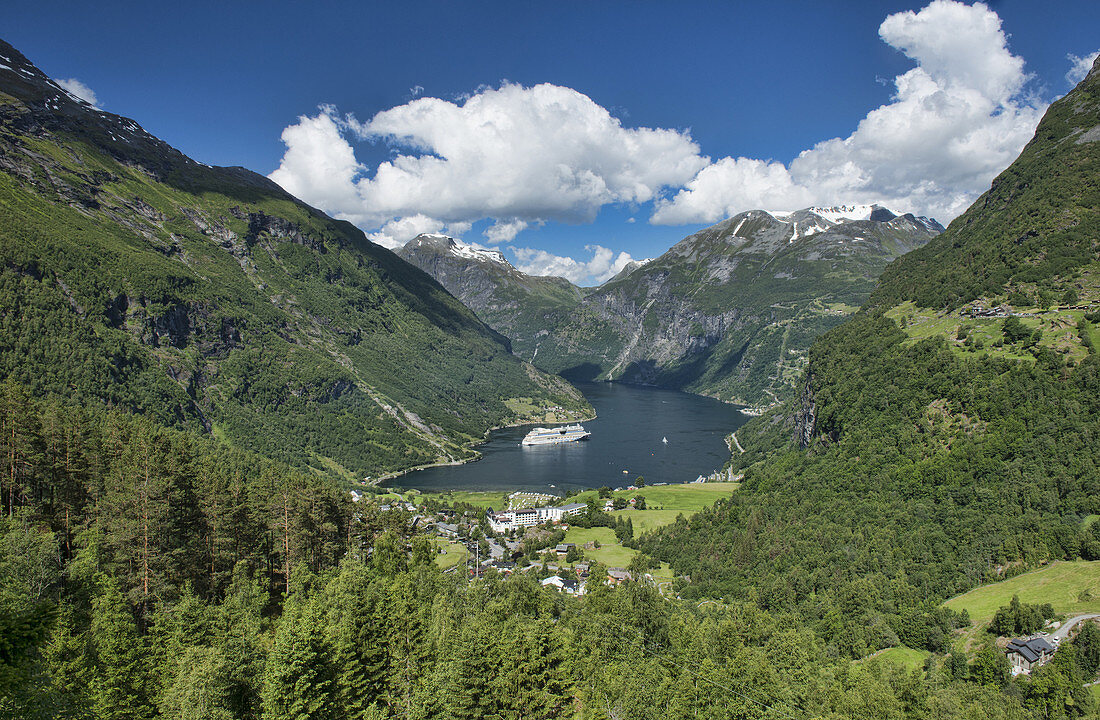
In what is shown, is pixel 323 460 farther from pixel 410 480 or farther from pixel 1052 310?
pixel 1052 310

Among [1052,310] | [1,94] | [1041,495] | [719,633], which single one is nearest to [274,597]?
[719,633]

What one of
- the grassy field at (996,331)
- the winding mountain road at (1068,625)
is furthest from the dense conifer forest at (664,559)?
the winding mountain road at (1068,625)

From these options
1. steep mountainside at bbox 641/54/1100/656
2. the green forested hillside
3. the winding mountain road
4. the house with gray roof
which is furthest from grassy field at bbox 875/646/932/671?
the winding mountain road

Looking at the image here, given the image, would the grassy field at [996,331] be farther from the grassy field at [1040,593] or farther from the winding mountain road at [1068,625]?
the winding mountain road at [1068,625]

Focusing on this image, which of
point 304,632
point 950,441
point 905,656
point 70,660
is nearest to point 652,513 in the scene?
point 950,441

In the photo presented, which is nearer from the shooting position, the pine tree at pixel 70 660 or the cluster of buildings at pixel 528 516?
the pine tree at pixel 70 660

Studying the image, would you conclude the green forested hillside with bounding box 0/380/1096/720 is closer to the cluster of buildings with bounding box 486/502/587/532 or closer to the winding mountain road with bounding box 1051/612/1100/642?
the winding mountain road with bounding box 1051/612/1100/642
